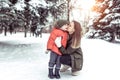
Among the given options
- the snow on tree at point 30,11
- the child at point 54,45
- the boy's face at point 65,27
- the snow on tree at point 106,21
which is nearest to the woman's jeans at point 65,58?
the child at point 54,45

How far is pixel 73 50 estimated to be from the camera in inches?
261

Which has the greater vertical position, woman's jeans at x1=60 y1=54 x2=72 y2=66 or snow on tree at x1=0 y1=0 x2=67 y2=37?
snow on tree at x1=0 y1=0 x2=67 y2=37

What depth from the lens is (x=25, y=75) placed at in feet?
22.5

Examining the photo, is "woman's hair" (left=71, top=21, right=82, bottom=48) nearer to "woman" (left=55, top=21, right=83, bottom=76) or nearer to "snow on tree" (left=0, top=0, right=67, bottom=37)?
"woman" (left=55, top=21, right=83, bottom=76)

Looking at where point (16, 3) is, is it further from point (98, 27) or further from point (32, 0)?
point (98, 27)

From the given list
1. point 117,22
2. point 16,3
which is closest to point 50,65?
point 16,3

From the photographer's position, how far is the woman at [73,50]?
21.5 ft

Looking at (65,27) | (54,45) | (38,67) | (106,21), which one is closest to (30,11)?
(38,67)

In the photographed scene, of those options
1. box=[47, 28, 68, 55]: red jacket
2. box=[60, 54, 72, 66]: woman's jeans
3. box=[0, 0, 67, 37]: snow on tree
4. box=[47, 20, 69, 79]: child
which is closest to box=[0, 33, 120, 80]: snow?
box=[47, 20, 69, 79]: child

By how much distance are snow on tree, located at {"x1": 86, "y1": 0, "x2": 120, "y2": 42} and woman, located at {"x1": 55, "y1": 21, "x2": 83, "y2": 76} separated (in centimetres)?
1268

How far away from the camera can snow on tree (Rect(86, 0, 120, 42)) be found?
19.4m

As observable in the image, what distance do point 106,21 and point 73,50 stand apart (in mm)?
13345

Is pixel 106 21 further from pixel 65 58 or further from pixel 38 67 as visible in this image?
pixel 65 58

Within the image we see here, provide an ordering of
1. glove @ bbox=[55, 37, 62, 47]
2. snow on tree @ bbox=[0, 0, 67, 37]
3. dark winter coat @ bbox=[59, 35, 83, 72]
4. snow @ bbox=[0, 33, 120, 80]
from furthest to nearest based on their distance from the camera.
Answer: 1. snow on tree @ bbox=[0, 0, 67, 37]
2. snow @ bbox=[0, 33, 120, 80]
3. dark winter coat @ bbox=[59, 35, 83, 72]
4. glove @ bbox=[55, 37, 62, 47]
